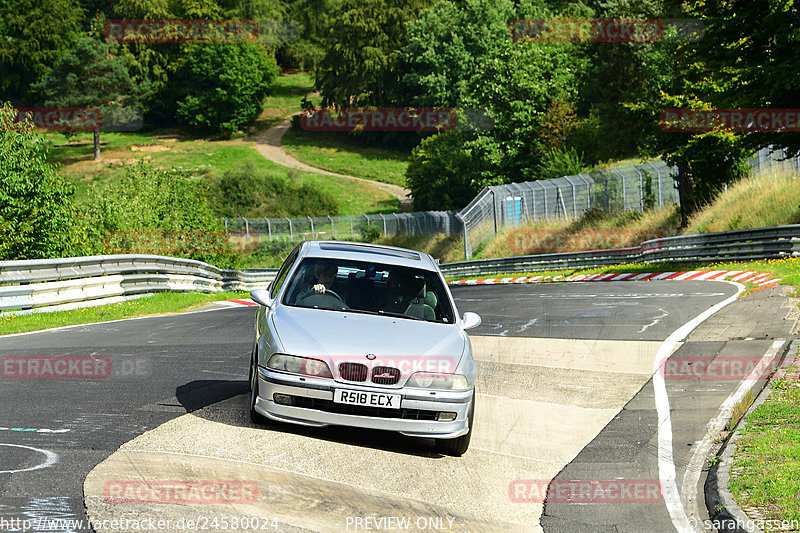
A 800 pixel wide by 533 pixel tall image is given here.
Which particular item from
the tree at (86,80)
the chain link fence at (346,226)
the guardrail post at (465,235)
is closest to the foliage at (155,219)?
the chain link fence at (346,226)

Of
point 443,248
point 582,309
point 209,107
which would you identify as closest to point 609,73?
point 443,248

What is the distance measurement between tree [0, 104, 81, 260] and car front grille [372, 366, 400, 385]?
18.3m

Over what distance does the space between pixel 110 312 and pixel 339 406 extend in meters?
13.7

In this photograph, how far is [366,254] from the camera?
9.03 m

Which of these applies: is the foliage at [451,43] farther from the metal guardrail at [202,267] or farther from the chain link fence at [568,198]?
the metal guardrail at [202,267]

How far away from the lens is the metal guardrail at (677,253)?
85.9 feet

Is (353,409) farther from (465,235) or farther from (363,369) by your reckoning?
(465,235)

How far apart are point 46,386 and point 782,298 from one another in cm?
1196

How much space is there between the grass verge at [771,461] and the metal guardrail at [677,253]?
722 inches

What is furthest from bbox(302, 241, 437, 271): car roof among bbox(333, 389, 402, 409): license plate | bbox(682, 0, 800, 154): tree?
bbox(682, 0, 800, 154): tree

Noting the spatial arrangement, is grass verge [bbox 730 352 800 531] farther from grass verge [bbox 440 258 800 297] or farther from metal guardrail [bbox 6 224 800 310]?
metal guardrail [bbox 6 224 800 310]

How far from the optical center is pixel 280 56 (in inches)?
5354

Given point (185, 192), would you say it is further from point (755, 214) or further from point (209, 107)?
point (209, 107)

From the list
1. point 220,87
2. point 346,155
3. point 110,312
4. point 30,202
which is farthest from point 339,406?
point 220,87
